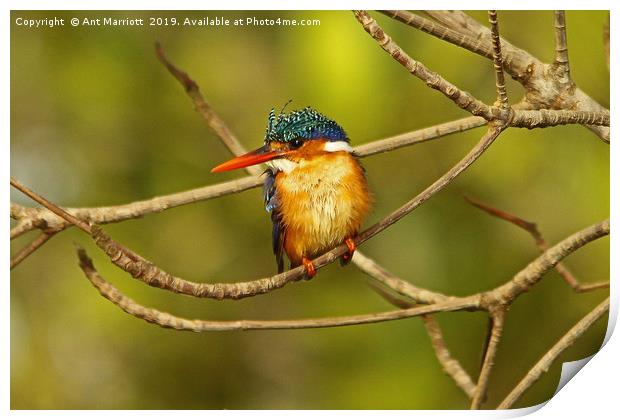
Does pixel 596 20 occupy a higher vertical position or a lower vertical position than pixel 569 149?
higher

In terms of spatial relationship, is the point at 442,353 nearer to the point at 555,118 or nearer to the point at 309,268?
the point at 309,268

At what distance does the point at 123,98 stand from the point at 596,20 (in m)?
1.40

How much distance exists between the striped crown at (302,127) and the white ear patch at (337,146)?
1cm

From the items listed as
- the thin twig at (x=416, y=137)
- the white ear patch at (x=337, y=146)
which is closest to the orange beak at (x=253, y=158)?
the white ear patch at (x=337, y=146)

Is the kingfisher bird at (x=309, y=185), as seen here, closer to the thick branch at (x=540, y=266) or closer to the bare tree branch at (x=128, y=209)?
the bare tree branch at (x=128, y=209)

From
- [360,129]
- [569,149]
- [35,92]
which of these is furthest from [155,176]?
[569,149]

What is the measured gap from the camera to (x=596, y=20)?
90.5 inches

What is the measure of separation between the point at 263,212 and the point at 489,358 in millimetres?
774

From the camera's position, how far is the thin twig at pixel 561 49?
7.07 feet

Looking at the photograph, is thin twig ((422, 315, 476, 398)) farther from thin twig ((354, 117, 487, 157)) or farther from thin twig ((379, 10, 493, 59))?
thin twig ((379, 10, 493, 59))

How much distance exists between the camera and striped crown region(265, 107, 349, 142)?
7.02ft

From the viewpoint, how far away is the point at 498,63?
1917 mm

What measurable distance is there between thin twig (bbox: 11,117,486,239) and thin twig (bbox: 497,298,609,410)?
0.66 meters

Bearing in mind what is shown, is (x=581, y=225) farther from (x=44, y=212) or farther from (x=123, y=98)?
(x=44, y=212)
